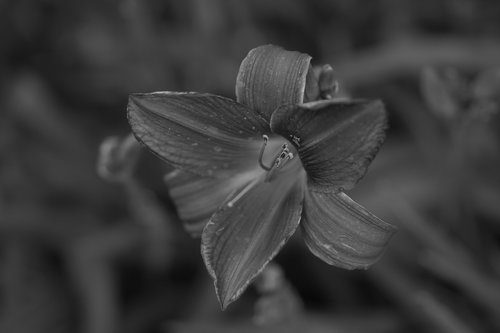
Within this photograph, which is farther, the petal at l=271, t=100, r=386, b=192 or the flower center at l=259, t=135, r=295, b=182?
the flower center at l=259, t=135, r=295, b=182

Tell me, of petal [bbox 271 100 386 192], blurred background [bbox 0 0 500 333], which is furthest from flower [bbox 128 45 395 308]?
blurred background [bbox 0 0 500 333]

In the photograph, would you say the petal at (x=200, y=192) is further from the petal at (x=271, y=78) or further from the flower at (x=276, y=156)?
the petal at (x=271, y=78)

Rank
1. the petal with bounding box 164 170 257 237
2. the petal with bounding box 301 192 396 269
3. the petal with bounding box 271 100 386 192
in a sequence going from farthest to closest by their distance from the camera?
the petal with bounding box 164 170 257 237 < the petal with bounding box 301 192 396 269 < the petal with bounding box 271 100 386 192

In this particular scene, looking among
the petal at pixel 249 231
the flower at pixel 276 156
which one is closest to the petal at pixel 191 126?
the flower at pixel 276 156

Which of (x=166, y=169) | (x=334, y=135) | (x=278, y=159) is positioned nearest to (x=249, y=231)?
(x=278, y=159)

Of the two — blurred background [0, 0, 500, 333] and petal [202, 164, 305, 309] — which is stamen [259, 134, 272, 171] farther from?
blurred background [0, 0, 500, 333]

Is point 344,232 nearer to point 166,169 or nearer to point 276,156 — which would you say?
point 276,156
